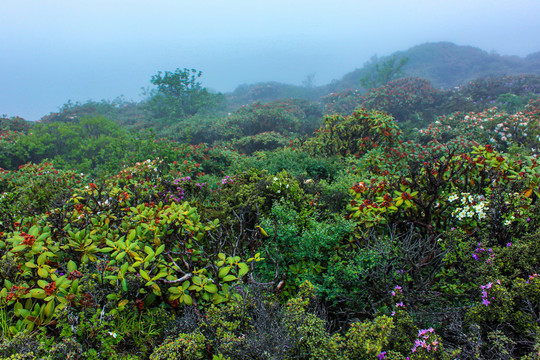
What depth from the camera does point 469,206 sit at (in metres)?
2.82

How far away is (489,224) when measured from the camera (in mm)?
2766

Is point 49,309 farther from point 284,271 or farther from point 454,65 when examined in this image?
point 454,65

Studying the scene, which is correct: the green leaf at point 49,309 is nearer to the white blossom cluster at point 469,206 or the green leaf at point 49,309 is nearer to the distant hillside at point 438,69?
the white blossom cluster at point 469,206

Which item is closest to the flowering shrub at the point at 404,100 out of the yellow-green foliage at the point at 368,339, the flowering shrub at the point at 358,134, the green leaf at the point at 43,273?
the flowering shrub at the point at 358,134

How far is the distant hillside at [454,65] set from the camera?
1544 inches

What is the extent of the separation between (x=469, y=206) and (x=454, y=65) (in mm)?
53691

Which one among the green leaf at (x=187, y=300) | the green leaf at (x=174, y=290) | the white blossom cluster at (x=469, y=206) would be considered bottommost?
the green leaf at (x=187, y=300)

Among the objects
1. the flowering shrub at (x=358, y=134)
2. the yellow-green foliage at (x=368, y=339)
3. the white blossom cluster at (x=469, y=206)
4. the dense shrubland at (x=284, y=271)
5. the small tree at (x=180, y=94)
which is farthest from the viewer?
A: the small tree at (x=180, y=94)

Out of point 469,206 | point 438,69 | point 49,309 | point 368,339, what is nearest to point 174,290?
point 49,309

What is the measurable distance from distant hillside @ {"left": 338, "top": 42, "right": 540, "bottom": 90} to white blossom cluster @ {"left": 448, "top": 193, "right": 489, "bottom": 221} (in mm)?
42014

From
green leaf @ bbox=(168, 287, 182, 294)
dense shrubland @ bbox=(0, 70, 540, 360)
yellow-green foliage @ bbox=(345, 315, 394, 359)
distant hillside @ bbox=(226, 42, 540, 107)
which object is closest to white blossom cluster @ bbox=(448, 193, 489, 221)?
dense shrubland @ bbox=(0, 70, 540, 360)

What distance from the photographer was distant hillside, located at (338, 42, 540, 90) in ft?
129

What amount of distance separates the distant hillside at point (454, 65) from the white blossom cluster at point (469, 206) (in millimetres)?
42014

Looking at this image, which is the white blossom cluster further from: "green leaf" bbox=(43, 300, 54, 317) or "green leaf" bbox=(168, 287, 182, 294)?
"green leaf" bbox=(43, 300, 54, 317)
